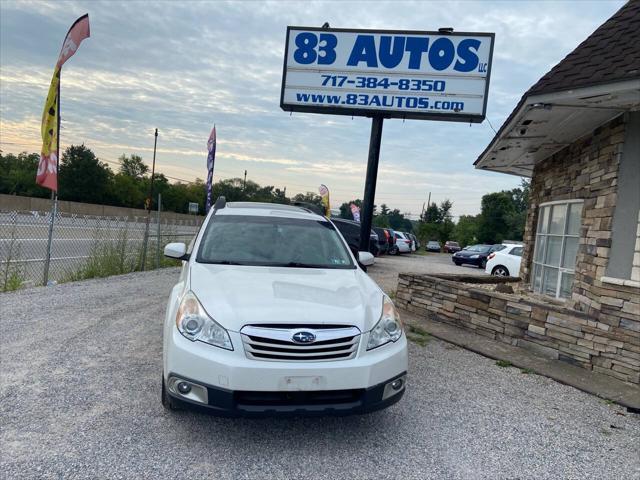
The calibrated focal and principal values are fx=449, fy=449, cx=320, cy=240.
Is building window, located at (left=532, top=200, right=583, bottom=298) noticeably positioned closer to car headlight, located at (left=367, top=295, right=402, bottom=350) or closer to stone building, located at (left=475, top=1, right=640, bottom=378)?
stone building, located at (left=475, top=1, right=640, bottom=378)

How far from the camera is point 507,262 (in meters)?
16.7

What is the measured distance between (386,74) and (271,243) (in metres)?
5.05

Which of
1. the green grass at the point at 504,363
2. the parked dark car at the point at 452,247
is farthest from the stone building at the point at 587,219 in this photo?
the parked dark car at the point at 452,247

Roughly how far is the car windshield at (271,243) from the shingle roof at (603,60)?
9.98ft

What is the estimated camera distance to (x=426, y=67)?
8016 mm

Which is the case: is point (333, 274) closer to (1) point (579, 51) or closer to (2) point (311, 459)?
(2) point (311, 459)

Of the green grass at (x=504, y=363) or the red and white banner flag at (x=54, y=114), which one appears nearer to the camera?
the green grass at (x=504, y=363)

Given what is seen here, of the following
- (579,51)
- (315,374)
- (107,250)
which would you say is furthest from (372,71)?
(107,250)

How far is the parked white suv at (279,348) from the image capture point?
2912mm

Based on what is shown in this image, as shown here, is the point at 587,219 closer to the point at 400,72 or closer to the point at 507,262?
the point at 400,72

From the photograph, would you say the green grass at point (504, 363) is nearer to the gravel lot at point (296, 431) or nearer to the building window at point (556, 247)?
the gravel lot at point (296, 431)

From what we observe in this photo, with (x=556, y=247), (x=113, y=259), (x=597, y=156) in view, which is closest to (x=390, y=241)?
(x=113, y=259)

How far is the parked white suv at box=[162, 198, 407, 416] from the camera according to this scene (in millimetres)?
2912

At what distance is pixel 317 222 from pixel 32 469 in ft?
10.6
